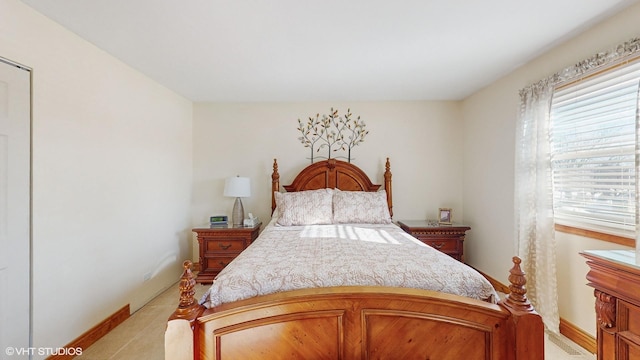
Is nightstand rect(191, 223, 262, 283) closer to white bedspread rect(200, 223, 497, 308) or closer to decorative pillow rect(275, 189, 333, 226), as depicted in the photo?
decorative pillow rect(275, 189, 333, 226)

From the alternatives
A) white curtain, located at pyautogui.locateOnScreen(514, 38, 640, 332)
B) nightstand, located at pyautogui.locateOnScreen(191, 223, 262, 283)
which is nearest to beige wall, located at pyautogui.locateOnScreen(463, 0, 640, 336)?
white curtain, located at pyautogui.locateOnScreen(514, 38, 640, 332)

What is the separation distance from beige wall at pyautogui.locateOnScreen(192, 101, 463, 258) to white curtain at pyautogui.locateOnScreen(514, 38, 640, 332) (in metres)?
1.22

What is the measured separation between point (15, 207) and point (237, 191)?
1964mm

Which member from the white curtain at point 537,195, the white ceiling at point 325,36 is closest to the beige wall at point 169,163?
the white curtain at point 537,195

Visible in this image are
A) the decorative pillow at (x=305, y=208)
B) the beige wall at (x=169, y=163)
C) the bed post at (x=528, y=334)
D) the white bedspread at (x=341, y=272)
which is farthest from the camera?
the decorative pillow at (x=305, y=208)

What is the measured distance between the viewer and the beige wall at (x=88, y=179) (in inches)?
69.5

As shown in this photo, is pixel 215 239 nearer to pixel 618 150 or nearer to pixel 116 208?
pixel 116 208

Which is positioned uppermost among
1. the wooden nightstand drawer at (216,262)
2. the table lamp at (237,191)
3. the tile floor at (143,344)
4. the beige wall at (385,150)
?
the beige wall at (385,150)

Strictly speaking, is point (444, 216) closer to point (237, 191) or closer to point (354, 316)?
point (354, 316)

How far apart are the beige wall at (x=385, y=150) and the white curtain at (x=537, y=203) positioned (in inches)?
48.0

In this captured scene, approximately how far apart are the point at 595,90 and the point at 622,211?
0.89 metres

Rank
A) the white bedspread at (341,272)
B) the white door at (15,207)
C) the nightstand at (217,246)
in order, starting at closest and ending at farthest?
the white bedspread at (341,272)
the white door at (15,207)
the nightstand at (217,246)

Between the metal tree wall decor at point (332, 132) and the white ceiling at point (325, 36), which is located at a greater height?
the white ceiling at point (325, 36)

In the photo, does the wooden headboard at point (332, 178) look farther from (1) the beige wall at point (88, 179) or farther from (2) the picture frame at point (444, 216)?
(1) the beige wall at point (88, 179)
